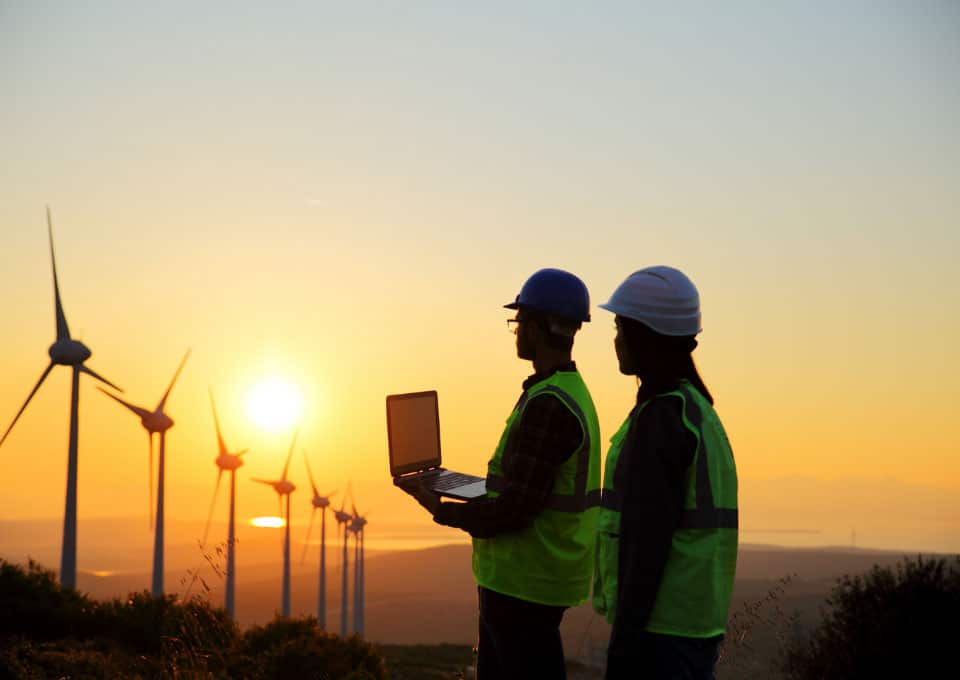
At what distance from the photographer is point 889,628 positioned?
1400cm

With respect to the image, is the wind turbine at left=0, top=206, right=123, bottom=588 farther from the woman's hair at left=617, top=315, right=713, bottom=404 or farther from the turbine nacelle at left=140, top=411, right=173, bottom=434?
the woman's hair at left=617, top=315, right=713, bottom=404

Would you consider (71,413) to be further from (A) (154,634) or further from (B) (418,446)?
(B) (418,446)

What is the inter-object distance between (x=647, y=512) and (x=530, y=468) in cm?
115

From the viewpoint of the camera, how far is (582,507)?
5.57 metres

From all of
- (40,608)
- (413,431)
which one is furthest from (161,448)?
(413,431)

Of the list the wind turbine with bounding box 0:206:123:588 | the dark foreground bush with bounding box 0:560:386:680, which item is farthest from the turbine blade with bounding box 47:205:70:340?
the dark foreground bush with bounding box 0:560:386:680

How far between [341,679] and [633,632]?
13.5 m

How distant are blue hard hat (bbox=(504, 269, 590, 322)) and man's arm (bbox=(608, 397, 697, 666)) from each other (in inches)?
56.0

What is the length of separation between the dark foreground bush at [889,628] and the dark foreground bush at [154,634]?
22.9ft

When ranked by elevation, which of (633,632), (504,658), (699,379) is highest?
(699,379)

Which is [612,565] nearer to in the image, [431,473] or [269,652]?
[431,473]

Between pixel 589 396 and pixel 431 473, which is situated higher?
pixel 589 396

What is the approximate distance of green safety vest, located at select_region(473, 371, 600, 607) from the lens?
549 centimetres

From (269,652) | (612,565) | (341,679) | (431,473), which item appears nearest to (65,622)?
(269,652)
